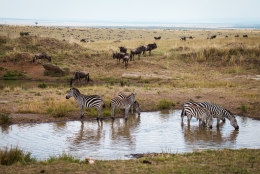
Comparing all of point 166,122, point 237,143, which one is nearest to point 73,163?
point 237,143

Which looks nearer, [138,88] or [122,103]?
[122,103]

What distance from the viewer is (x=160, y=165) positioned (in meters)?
10.6

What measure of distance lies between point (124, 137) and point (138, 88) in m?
10.4

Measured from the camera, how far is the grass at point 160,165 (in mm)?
10062

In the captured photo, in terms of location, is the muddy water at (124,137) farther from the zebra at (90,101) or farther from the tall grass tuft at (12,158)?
the tall grass tuft at (12,158)

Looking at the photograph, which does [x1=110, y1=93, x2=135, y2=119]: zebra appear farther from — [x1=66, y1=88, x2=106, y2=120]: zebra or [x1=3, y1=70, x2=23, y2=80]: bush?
[x1=3, y1=70, x2=23, y2=80]: bush

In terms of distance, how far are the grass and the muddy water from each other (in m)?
1.63

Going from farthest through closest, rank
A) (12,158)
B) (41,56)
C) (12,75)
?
1. (41,56)
2. (12,75)
3. (12,158)

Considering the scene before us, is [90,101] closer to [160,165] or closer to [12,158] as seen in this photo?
[12,158]

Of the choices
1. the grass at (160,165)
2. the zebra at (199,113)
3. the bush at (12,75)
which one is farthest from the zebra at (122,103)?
the bush at (12,75)

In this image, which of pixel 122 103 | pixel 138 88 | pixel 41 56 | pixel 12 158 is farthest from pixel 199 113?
pixel 41 56

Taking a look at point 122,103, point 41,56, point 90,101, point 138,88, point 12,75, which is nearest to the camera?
point 90,101

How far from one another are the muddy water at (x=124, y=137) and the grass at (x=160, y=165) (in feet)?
5.34

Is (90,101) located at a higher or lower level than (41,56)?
lower
